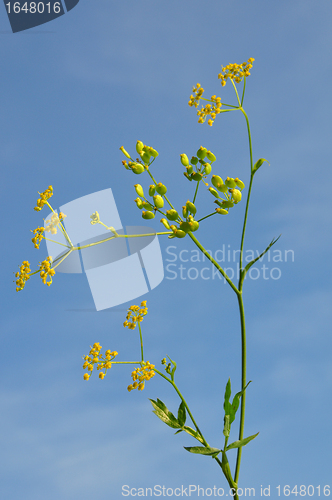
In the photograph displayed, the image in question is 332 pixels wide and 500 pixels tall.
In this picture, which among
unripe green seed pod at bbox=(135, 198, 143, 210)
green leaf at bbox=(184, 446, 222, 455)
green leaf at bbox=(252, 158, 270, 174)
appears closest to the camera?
green leaf at bbox=(184, 446, 222, 455)

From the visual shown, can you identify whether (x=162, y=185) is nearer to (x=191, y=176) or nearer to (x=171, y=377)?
(x=191, y=176)

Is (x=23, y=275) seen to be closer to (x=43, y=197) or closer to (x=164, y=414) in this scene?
(x=43, y=197)

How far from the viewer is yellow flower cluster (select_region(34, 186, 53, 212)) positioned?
2.04m

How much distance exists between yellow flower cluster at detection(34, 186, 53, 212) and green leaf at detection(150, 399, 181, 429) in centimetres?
116

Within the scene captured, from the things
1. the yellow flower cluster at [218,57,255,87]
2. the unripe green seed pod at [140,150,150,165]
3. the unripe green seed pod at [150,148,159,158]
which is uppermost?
the yellow flower cluster at [218,57,255,87]

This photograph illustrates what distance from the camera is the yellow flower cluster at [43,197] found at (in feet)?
6.70

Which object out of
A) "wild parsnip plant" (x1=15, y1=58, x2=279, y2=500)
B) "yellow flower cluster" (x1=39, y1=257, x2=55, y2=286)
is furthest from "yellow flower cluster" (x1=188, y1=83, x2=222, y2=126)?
"yellow flower cluster" (x1=39, y1=257, x2=55, y2=286)

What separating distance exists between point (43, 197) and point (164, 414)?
1.29m

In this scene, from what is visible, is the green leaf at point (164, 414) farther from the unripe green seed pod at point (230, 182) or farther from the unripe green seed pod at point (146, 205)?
the unripe green seed pod at point (230, 182)

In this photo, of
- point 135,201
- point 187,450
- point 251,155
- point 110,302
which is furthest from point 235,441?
point 251,155

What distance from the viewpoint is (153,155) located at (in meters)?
1.92

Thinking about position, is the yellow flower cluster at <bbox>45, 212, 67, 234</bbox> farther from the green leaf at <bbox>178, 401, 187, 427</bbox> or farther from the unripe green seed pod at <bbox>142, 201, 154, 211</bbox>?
the green leaf at <bbox>178, 401, 187, 427</bbox>

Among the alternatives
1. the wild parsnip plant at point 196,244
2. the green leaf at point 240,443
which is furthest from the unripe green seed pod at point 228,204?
the green leaf at point 240,443

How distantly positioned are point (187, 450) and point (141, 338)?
556mm
